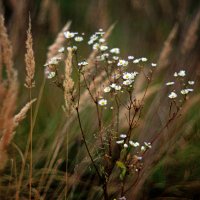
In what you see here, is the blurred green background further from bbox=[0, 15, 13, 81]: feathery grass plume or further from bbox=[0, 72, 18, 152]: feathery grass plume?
bbox=[0, 72, 18, 152]: feathery grass plume

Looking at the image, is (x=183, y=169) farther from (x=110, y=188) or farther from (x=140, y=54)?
(x=140, y=54)

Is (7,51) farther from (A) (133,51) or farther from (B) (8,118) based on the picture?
(A) (133,51)

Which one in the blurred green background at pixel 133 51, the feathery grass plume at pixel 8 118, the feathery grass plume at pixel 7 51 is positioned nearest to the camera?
the feathery grass plume at pixel 8 118

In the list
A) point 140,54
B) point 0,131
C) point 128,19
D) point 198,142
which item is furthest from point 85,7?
point 0,131

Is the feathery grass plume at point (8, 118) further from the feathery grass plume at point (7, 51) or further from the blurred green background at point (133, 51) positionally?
the blurred green background at point (133, 51)

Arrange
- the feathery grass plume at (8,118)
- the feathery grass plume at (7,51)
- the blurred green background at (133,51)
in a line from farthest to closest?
the blurred green background at (133,51)
the feathery grass plume at (7,51)
the feathery grass plume at (8,118)

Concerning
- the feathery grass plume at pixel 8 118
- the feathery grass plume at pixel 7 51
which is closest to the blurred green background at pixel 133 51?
the feathery grass plume at pixel 7 51

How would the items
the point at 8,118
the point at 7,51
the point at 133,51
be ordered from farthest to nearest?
1. the point at 133,51
2. the point at 7,51
3. the point at 8,118

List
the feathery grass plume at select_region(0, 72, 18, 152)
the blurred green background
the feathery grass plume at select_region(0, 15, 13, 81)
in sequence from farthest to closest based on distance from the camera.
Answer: the blurred green background, the feathery grass plume at select_region(0, 15, 13, 81), the feathery grass plume at select_region(0, 72, 18, 152)

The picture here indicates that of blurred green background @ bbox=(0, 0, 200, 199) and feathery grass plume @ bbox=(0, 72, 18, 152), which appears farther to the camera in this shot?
blurred green background @ bbox=(0, 0, 200, 199)

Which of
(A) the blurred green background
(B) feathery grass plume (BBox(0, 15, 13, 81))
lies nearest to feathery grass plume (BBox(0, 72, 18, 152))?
(B) feathery grass plume (BBox(0, 15, 13, 81))

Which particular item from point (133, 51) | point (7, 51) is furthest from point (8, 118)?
point (133, 51)
